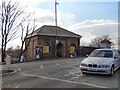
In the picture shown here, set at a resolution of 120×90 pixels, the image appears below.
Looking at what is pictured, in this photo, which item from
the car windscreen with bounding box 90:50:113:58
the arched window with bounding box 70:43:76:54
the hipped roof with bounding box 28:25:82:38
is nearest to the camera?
the car windscreen with bounding box 90:50:113:58

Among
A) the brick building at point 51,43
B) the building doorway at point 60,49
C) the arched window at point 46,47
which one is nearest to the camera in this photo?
the brick building at point 51,43

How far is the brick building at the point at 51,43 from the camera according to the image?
1517 inches

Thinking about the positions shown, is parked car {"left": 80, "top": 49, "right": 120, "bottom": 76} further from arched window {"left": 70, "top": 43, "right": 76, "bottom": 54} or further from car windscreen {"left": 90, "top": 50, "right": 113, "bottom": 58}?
arched window {"left": 70, "top": 43, "right": 76, "bottom": 54}

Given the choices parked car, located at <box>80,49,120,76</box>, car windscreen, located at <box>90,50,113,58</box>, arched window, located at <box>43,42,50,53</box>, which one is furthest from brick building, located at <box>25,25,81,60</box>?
parked car, located at <box>80,49,120,76</box>

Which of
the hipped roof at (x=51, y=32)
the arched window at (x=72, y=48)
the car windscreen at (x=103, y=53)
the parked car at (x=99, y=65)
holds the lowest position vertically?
the parked car at (x=99, y=65)

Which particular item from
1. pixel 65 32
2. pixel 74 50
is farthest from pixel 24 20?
pixel 74 50

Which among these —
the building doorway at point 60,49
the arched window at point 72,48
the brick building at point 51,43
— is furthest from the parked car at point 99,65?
the arched window at point 72,48

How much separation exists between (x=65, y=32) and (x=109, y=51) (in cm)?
3191

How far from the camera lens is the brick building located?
38.5m

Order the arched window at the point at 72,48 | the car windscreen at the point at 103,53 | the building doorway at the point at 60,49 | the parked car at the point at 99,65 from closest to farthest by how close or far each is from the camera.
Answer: the parked car at the point at 99,65 < the car windscreen at the point at 103,53 < the building doorway at the point at 60,49 < the arched window at the point at 72,48

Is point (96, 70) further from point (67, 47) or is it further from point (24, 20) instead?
point (67, 47)

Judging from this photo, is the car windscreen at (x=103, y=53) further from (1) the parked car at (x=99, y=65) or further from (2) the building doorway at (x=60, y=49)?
(2) the building doorway at (x=60, y=49)

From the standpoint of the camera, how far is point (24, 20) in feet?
122

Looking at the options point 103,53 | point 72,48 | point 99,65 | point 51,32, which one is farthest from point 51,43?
point 99,65
